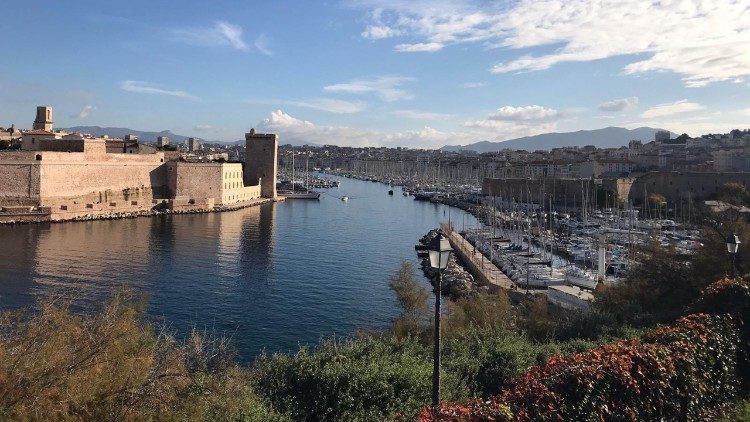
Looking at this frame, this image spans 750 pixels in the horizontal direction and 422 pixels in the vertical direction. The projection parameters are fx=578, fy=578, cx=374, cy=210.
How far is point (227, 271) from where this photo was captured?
551 inches

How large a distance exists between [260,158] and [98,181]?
11.9m

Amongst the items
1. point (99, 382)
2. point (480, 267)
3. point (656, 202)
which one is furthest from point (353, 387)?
point (656, 202)

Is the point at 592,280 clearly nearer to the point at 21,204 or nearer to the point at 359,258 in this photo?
the point at 359,258

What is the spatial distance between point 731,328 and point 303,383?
270 cm

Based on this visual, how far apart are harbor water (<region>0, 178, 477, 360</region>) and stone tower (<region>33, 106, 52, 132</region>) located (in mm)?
12332

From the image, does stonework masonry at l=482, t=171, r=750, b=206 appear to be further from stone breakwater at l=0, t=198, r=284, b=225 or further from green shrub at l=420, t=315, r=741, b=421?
green shrub at l=420, t=315, r=741, b=421

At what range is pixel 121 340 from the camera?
3232mm

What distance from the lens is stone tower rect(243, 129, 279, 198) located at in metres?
35.2

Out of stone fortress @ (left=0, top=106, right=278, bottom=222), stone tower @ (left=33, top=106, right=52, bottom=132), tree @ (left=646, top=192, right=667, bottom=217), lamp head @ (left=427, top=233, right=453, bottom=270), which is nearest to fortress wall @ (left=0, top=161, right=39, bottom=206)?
stone fortress @ (left=0, top=106, right=278, bottom=222)

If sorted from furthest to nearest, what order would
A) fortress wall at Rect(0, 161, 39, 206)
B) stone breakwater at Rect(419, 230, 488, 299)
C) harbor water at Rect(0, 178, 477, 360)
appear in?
fortress wall at Rect(0, 161, 39, 206) → stone breakwater at Rect(419, 230, 488, 299) → harbor water at Rect(0, 178, 477, 360)

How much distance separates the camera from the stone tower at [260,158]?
3522cm

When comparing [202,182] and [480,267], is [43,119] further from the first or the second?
[480,267]

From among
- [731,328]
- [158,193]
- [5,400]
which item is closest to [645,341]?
[731,328]

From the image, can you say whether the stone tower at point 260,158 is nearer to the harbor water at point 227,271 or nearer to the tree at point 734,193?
the harbor water at point 227,271
